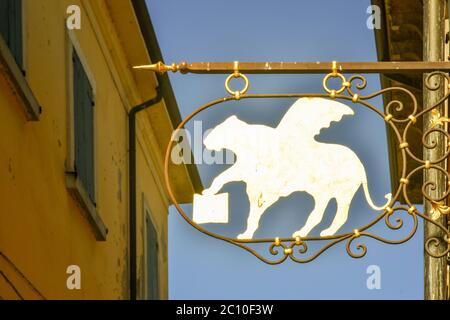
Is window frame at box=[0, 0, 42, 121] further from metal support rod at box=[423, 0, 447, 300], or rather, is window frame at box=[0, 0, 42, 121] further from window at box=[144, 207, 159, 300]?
window at box=[144, 207, 159, 300]

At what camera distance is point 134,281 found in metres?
18.6

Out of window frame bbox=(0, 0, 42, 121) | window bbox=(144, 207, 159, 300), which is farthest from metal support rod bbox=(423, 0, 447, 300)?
window bbox=(144, 207, 159, 300)

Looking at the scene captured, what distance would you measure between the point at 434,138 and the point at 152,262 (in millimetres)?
10183

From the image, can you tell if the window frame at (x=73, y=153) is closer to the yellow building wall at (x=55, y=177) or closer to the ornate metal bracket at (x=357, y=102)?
the yellow building wall at (x=55, y=177)

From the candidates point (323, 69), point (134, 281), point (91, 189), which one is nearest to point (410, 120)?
point (323, 69)

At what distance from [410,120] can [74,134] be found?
19.3 feet

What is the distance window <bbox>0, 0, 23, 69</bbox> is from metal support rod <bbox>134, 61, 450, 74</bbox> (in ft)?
7.87

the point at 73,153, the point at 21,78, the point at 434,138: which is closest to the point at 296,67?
the point at 434,138

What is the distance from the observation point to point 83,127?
51.8 ft

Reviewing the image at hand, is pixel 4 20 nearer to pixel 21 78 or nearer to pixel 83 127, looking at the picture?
pixel 21 78

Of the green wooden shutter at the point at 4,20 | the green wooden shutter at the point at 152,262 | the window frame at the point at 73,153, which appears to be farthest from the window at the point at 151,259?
the green wooden shutter at the point at 4,20

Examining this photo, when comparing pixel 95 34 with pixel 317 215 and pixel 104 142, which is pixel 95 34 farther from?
pixel 317 215

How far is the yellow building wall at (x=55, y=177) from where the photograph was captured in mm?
12031

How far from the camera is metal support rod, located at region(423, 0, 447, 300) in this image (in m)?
11.0
